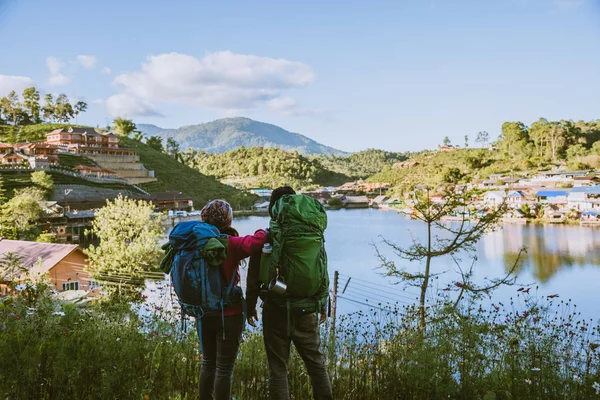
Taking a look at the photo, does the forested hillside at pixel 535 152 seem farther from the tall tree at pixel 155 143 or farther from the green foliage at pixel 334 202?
the tall tree at pixel 155 143

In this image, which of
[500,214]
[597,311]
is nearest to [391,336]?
[500,214]

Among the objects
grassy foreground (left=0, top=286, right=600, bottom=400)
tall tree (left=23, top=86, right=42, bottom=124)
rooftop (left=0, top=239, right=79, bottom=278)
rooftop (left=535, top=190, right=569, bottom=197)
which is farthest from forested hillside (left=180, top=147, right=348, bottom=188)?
grassy foreground (left=0, top=286, right=600, bottom=400)

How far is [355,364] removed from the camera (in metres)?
2.20

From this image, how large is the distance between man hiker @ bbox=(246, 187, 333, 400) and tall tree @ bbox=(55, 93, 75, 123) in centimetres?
7557

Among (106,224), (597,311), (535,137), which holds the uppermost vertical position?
(535,137)

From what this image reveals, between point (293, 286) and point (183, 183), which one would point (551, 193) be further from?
point (183, 183)

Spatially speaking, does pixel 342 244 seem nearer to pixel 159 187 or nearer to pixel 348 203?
pixel 348 203

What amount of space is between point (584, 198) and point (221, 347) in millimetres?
42075

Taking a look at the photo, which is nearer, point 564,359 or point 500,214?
point 564,359

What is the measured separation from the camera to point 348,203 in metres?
59.7

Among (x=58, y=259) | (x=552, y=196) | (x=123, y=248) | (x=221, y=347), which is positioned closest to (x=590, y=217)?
(x=552, y=196)

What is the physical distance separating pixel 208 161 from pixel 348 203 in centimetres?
3950

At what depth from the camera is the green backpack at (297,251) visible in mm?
1719

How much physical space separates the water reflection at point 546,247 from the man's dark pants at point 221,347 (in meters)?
14.7
